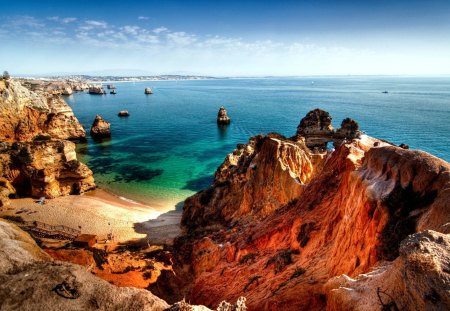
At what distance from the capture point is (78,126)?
79250 mm

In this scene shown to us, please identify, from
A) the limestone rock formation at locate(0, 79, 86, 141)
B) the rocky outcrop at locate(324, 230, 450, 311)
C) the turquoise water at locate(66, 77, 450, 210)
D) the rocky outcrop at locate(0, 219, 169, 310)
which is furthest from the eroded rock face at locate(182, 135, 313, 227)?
the limestone rock formation at locate(0, 79, 86, 141)

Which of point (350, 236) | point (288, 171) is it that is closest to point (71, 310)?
point (350, 236)

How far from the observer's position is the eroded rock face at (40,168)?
39281 mm

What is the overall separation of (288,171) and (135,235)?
19328 millimetres

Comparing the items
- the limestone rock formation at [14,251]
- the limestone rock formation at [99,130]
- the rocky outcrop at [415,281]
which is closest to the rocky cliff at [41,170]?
the limestone rock formation at [99,130]

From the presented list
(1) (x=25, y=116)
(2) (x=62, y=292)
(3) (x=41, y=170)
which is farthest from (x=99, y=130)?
(2) (x=62, y=292)

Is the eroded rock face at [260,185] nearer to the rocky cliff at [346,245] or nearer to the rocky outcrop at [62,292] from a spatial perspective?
the rocky cliff at [346,245]

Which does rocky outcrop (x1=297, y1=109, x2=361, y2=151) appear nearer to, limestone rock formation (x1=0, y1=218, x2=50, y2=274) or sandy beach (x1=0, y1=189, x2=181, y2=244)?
sandy beach (x1=0, y1=189, x2=181, y2=244)

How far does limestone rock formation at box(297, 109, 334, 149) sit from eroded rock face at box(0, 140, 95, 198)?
43.0m

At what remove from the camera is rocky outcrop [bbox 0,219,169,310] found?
700 cm

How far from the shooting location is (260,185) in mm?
25281

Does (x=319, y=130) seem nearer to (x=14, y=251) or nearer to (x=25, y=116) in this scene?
(x=14, y=251)

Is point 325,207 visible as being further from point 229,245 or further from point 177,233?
point 177,233

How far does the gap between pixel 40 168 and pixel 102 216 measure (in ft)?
39.9
